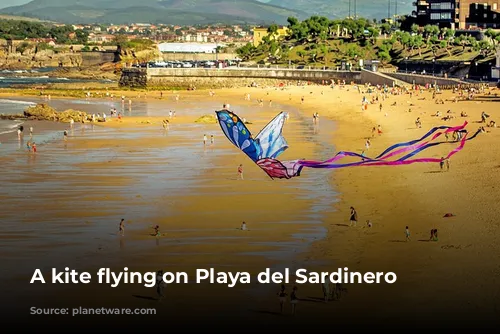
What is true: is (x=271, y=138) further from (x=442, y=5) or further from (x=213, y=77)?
(x=442, y=5)

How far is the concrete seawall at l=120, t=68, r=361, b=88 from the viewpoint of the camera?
4240 inches

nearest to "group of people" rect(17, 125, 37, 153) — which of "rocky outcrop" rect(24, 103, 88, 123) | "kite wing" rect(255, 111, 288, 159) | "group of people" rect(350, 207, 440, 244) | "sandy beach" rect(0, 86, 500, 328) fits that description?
"sandy beach" rect(0, 86, 500, 328)

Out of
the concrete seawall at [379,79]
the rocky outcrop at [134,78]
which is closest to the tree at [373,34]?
the concrete seawall at [379,79]

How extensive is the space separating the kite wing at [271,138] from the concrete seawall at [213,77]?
272ft

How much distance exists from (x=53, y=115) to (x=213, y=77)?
47085 millimetres

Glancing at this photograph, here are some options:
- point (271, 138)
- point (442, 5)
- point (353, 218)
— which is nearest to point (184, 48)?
point (442, 5)

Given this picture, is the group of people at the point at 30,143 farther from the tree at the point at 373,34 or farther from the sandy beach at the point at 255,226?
the tree at the point at 373,34

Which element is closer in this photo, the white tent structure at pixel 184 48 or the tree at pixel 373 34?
the tree at pixel 373 34

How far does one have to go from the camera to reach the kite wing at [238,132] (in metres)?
22.7

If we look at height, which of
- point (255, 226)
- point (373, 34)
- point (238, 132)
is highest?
point (373, 34)

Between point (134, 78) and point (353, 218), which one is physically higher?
point (134, 78)

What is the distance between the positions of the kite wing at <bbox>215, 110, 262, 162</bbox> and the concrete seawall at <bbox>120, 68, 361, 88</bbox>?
83476mm

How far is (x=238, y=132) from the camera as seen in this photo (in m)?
23.1

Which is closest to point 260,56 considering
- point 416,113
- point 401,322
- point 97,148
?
point 416,113
